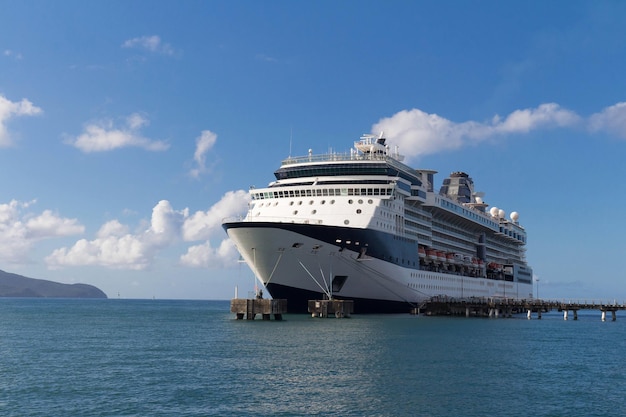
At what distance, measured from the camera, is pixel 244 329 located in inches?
2087

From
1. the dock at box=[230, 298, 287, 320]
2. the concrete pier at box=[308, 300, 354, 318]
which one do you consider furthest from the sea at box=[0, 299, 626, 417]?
the concrete pier at box=[308, 300, 354, 318]

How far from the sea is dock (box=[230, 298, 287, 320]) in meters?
6.56

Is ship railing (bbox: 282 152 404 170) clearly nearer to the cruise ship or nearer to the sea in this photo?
the cruise ship

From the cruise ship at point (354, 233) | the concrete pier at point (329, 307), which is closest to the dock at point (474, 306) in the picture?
the cruise ship at point (354, 233)

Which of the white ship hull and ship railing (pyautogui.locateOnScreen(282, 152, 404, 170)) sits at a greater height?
ship railing (pyautogui.locateOnScreen(282, 152, 404, 170))

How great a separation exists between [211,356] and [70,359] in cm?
789

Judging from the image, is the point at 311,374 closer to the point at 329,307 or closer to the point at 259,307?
the point at 329,307

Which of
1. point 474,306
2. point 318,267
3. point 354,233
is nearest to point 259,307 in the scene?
point 318,267

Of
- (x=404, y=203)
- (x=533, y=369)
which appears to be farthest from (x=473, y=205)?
(x=533, y=369)

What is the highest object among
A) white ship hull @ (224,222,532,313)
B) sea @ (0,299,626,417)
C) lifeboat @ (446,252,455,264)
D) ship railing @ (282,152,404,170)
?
ship railing @ (282,152,404,170)

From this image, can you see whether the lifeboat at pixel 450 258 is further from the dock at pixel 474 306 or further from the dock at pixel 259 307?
the dock at pixel 259 307

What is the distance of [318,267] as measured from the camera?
2309 inches

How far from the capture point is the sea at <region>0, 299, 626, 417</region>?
24.9 metres

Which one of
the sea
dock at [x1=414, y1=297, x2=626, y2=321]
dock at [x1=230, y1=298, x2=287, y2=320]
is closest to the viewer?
the sea
